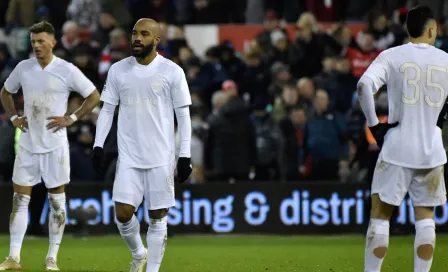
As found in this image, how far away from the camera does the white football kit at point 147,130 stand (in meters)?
10.6

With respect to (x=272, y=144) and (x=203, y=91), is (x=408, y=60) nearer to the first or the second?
(x=272, y=144)

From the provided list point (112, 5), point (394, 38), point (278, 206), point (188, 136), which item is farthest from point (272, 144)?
point (188, 136)

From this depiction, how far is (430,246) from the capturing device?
9.55 m

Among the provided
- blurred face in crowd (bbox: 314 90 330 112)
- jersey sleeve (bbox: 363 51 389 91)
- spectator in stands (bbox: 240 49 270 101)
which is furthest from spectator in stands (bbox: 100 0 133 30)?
jersey sleeve (bbox: 363 51 389 91)

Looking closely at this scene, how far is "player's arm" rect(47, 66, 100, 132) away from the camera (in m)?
12.5

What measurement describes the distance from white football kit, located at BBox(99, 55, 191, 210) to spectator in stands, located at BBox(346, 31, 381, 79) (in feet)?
35.2

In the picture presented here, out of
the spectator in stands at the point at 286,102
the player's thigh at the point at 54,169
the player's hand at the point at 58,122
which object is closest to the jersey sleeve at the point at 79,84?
the player's hand at the point at 58,122

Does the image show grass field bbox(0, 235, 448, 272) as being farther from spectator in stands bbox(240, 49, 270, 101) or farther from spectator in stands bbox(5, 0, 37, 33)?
spectator in stands bbox(5, 0, 37, 33)

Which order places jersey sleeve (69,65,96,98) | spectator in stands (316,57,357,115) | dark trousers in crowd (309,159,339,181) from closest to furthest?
jersey sleeve (69,65,96,98) → dark trousers in crowd (309,159,339,181) → spectator in stands (316,57,357,115)

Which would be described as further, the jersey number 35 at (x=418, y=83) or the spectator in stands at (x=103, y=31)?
the spectator in stands at (x=103, y=31)

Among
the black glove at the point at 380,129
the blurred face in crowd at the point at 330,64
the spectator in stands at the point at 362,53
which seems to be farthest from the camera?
the spectator in stands at the point at 362,53

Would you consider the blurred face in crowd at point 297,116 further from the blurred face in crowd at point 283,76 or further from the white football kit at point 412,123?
the white football kit at point 412,123

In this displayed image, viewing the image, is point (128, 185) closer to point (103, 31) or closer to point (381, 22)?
point (103, 31)

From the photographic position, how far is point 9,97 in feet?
42.2
